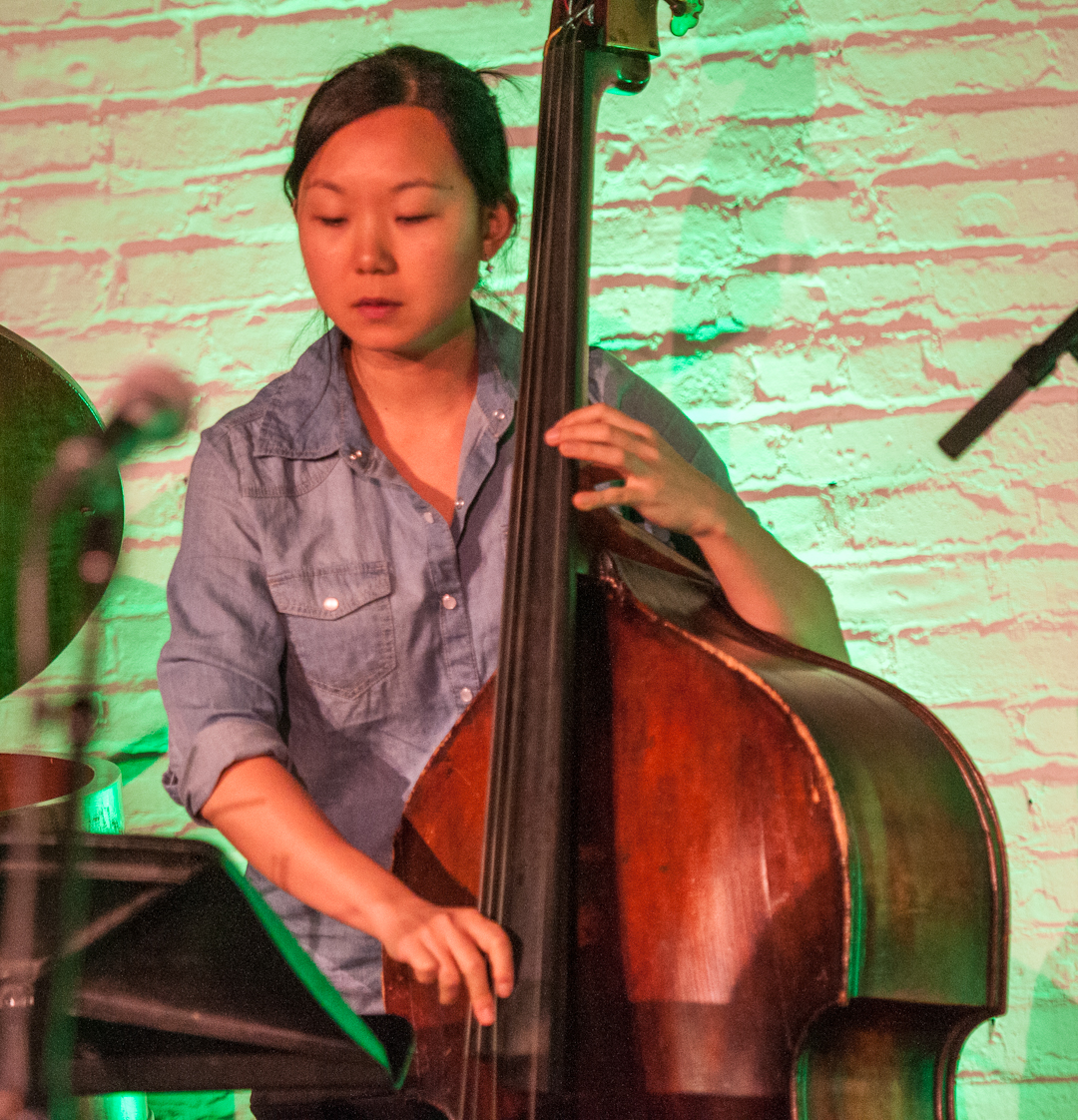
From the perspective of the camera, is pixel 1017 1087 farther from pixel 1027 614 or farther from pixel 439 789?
pixel 439 789

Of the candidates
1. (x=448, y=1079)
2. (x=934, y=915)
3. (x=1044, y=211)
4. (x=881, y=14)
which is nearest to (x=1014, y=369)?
(x=1044, y=211)

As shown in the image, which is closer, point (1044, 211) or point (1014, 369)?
point (1014, 369)

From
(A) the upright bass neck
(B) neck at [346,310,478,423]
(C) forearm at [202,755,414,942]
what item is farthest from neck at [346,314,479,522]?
(C) forearm at [202,755,414,942]

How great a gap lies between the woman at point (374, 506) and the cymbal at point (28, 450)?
7.1 inches

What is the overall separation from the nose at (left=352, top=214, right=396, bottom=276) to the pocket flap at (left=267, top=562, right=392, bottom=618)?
0.90 feet

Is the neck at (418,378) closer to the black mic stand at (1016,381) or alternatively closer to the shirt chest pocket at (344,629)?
the shirt chest pocket at (344,629)

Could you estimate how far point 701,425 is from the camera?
141 cm

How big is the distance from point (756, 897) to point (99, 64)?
4.54ft

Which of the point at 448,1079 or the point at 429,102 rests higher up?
the point at 429,102

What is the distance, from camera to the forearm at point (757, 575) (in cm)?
88

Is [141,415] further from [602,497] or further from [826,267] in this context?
[826,267]

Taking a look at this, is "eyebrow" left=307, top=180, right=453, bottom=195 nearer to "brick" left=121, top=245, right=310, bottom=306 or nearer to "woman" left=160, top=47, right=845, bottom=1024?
"woman" left=160, top=47, right=845, bottom=1024

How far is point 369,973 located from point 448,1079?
32 centimetres

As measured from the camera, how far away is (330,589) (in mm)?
1031
